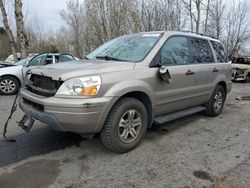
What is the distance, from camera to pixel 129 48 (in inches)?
181

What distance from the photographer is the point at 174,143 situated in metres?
4.38

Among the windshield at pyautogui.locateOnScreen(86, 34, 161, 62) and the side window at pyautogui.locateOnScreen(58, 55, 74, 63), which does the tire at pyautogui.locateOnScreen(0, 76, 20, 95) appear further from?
the windshield at pyautogui.locateOnScreen(86, 34, 161, 62)

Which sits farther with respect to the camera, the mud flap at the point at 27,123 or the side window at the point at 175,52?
the side window at the point at 175,52

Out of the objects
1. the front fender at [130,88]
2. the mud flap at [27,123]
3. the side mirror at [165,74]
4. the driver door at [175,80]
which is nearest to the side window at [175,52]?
the driver door at [175,80]

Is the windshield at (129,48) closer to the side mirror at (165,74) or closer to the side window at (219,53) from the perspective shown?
the side mirror at (165,74)

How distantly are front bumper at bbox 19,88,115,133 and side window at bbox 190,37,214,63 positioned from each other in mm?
2331

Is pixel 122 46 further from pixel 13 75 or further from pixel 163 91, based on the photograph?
pixel 13 75

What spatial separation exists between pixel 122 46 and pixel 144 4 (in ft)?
50.9

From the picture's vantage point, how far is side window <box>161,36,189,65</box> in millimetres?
4488

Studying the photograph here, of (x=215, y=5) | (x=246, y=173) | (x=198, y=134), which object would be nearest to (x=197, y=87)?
(x=198, y=134)

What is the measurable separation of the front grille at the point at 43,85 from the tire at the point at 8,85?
5.71 metres

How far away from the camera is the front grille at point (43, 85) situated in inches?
143

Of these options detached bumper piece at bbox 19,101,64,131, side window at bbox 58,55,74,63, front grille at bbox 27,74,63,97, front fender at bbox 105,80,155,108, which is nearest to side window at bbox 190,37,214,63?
front fender at bbox 105,80,155,108

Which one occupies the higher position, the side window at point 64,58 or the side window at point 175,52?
the side window at point 175,52
